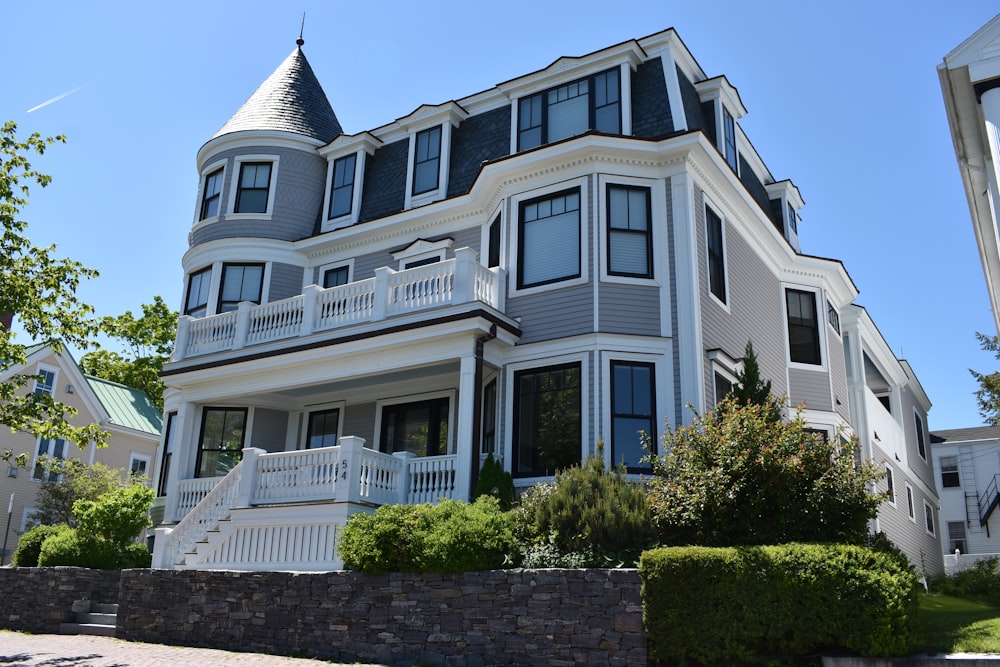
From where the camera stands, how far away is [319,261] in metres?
21.7

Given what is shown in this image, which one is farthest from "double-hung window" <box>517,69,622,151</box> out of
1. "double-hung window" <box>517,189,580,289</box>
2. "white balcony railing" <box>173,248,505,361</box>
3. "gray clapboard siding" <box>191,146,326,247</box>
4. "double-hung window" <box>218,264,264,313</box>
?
"double-hung window" <box>218,264,264,313</box>

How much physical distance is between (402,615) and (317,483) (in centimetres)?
355

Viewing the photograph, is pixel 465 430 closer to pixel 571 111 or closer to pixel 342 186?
pixel 571 111

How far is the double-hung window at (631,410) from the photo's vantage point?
49.4 ft

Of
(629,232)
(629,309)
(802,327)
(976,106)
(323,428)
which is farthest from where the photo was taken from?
(802,327)

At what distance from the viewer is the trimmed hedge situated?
904cm

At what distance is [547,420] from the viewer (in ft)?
51.4

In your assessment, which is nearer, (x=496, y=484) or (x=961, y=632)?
(x=961, y=632)

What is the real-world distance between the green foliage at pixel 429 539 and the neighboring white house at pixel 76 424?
2304cm

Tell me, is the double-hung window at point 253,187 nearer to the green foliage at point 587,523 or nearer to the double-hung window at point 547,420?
the double-hung window at point 547,420

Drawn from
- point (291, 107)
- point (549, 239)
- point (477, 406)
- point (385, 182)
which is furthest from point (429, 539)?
point (291, 107)

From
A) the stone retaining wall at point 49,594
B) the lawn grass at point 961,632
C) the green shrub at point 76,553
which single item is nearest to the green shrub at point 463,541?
the lawn grass at point 961,632

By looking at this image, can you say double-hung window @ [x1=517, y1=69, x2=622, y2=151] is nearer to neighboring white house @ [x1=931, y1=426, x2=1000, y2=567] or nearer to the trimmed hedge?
the trimmed hedge

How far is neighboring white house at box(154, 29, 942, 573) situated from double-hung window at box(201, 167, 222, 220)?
3.3 inches
